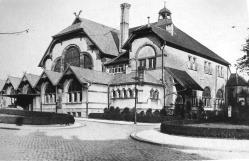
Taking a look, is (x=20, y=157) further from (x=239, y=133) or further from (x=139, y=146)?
(x=239, y=133)

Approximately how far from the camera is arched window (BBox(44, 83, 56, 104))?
124ft

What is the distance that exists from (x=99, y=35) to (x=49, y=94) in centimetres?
1059

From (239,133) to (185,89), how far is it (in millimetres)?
17295

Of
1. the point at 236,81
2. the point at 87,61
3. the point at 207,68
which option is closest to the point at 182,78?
the point at 207,68

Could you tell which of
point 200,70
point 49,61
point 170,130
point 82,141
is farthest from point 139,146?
point 49,61

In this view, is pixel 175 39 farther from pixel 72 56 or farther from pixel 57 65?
pixel 57 65

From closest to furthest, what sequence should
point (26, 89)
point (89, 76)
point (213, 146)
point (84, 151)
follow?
1. point (84, 151)
2. point (213, 146)
3. point (89, 76)
4. point (26, 89)

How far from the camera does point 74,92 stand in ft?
114

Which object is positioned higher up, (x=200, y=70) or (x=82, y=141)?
(x=200, y=70)

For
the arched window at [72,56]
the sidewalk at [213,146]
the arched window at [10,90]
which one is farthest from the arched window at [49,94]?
the sidewalk at [213,146]

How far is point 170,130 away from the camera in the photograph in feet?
53.9

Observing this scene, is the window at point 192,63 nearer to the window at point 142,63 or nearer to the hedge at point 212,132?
the window at point 142,63

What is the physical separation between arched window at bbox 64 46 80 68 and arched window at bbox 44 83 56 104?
17.9ft

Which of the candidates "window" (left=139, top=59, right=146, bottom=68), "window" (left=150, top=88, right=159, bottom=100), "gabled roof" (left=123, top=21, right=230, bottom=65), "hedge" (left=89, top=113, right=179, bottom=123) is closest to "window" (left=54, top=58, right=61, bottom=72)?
"gabled roof" (left=123, top=21, right=230, bottom=65)
